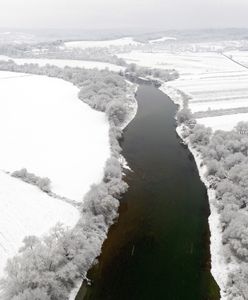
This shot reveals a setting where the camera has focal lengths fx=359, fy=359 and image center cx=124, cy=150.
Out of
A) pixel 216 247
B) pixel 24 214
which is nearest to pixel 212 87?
pixel 216 247

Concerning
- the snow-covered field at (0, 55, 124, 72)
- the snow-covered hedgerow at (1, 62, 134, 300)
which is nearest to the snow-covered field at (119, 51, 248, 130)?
the snow-covered field at (0, 55, 124, 72)

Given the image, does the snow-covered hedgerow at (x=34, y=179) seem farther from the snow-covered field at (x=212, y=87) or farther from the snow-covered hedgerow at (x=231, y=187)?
the snow-covered hedgerow at (x=231, y=187)

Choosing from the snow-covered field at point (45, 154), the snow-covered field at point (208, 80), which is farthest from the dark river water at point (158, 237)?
the snow-covered field at point (208, 80)

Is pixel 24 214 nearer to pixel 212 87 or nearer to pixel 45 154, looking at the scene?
pixel 45 154

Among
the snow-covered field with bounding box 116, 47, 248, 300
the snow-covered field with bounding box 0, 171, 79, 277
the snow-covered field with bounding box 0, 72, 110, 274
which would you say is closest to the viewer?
the snow-covered field with bounding box 0, 171, 79, 277

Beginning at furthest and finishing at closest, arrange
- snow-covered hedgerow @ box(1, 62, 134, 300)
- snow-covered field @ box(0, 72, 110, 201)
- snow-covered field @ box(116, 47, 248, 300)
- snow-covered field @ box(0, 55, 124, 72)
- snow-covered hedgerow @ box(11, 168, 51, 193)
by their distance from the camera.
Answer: snow-covered field @ box(0, 55, 124, 72) < snow-covered field @ box(0, 72, 110, 201) < snow-covered hedgerow @ box(11, 168, 51, 193) < snow-covered field @ box(116, 47, 248, 300) < snow-covered hedgerow @ box(1, 62, 134, 300)

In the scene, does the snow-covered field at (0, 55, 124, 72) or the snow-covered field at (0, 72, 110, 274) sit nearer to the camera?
the snow-covered field at (0, 72, 110, 274)

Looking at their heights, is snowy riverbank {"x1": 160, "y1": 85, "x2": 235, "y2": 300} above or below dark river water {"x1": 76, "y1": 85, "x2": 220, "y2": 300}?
above

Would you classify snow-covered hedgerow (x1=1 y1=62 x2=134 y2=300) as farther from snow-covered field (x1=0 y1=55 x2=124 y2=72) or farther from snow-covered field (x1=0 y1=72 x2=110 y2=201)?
snow-covered field (x1=0 y1=55 x2=124 y2=72)
